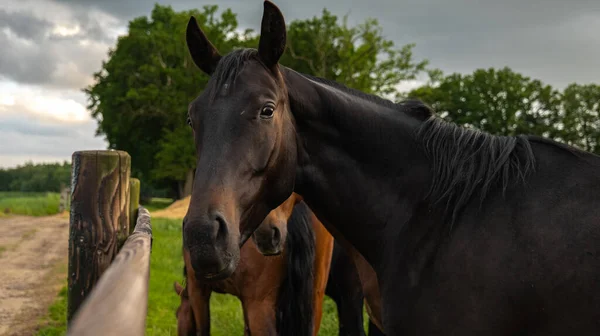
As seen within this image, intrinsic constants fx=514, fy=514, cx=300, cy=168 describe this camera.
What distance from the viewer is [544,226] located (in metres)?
2.20

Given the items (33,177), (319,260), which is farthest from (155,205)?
(319,260)

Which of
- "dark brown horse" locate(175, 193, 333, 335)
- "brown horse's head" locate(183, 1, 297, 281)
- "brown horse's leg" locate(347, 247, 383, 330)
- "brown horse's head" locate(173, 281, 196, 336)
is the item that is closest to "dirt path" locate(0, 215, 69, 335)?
"brown horse's head" locate(173, 281, 196, 336)

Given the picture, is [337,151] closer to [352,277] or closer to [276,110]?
[276,110]

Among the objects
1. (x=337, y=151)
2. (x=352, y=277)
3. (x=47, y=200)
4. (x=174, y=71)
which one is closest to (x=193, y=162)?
(x=174, y=71)

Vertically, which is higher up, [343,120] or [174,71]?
[174,71]

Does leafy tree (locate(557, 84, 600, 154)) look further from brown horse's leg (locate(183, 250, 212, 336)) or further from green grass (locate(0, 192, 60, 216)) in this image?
brown horse's leg (locate(183, 250, 212, 336))

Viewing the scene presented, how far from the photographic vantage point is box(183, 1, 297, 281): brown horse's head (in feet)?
6.84

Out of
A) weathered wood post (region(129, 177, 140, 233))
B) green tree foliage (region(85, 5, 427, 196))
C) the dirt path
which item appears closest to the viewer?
weathered wood post (region(129, 177, 140, 233))

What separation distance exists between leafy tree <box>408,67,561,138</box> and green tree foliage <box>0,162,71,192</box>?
3871cm

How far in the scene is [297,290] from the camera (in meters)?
4.07

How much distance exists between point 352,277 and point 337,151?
9.23ft

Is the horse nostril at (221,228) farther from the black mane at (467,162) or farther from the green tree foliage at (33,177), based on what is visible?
the green tree foliage at (33,177)

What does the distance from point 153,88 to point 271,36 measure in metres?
33.2

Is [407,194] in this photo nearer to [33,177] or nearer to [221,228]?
[221,228]
